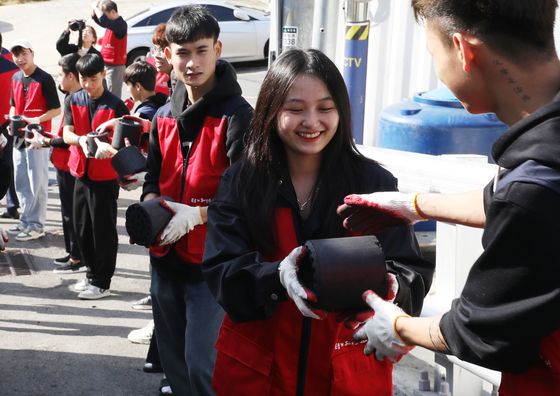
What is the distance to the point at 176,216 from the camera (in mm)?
3738

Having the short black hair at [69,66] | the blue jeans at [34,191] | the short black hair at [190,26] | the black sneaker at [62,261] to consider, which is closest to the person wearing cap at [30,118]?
the blue jeans at [34,191]

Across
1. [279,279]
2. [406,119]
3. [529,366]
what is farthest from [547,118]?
[406,119]

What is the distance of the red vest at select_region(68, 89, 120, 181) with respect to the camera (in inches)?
244

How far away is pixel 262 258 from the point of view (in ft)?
8.89

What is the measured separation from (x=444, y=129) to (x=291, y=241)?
2978 mm

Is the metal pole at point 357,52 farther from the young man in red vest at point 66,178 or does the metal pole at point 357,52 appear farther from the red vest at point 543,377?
the red vest at point 543,377

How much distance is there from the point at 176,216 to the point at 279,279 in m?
1.31

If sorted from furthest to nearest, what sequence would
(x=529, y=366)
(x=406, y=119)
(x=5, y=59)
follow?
(x=5, y=59)
(x=406, y=119)
(x=529, y=366)

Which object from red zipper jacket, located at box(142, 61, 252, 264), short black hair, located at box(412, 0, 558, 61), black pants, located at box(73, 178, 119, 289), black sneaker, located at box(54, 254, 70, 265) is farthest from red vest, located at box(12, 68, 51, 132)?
short black hair, located at box(412, 0, 558, 61)

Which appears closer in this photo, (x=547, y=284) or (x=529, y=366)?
(x=547, y=284)

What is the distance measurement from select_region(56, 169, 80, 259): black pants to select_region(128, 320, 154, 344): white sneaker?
159 centimetres

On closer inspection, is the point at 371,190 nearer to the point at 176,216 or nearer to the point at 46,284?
the point at 176,216

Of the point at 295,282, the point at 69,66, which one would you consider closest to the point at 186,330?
the point at 295,282

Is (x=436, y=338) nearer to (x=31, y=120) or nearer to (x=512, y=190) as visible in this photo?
(x=512, y=190)
